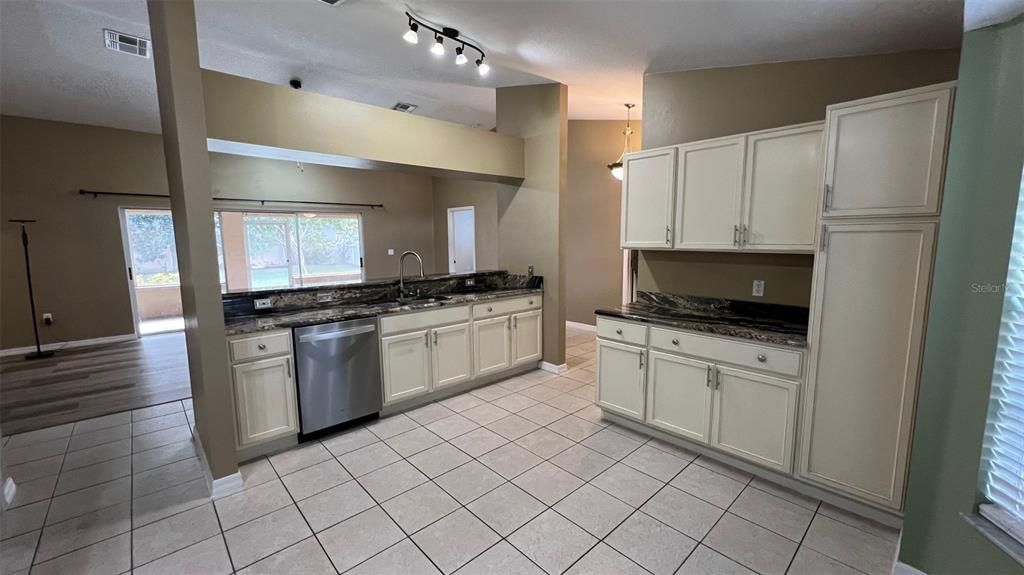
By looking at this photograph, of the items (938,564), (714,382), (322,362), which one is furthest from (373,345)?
(938,564)

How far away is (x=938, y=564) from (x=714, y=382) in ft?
3.61

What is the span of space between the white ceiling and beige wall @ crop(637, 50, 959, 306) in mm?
78

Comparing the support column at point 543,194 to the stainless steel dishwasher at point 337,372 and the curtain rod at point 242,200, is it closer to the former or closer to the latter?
the stainless steel dishwasher at point 337,372

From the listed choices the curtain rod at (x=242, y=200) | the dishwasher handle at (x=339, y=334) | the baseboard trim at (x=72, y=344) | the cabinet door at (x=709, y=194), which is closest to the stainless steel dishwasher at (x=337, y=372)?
the dishwasher handle at (x=339, y=334)

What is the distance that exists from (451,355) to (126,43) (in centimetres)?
360

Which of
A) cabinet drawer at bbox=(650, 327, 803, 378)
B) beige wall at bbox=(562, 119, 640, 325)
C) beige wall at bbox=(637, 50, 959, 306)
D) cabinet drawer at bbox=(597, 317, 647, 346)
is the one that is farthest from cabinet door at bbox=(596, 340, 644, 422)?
beige wall at bbox=(562, 119, 640, 325)

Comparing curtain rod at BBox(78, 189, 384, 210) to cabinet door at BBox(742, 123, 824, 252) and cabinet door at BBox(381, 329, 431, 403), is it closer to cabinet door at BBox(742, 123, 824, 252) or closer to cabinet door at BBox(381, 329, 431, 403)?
cabinet door at BBox(381, 329, 431, 403)

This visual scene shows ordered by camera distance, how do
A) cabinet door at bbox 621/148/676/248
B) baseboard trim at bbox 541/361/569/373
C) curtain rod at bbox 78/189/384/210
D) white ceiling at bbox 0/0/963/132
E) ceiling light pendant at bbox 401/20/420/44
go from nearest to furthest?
white ceiling at bbox 0/0/963/132
ceiling light pendant at bbox 401/20/420/44
cabinet door at bbox 621/148/676/248
baseboard trim at bbox 541/361/569/373
curtain rod at bbox 78/189/384/210

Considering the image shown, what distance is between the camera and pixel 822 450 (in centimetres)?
209

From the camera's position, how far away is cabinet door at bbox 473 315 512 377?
373 centimetres

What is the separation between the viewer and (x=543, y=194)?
13.7ft

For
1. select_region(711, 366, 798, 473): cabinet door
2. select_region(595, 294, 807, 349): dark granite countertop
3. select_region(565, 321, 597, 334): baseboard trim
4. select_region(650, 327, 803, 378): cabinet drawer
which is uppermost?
select_region(595, 294, 807, 349): dark granite countertop

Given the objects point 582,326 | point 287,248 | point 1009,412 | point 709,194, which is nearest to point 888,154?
point 709,194

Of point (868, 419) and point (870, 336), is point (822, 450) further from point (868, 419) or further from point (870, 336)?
point (870, 336)
